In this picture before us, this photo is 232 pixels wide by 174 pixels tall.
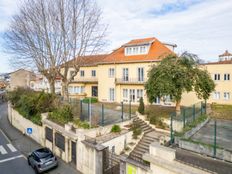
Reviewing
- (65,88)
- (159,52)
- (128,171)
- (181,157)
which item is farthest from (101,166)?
(159,52)

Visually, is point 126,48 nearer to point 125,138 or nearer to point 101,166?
point 125,138

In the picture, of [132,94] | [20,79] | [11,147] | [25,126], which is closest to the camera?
[11,147]

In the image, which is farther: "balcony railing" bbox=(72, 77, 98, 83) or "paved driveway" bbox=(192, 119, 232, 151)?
"balcony railing" bbox=(72, 77, 98, 83)

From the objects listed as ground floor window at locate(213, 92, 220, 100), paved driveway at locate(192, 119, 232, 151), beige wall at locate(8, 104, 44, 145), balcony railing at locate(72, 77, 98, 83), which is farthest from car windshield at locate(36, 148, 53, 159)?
ground floor window at locate(213, 92, 220, 100)

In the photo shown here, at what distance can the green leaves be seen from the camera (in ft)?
55.0

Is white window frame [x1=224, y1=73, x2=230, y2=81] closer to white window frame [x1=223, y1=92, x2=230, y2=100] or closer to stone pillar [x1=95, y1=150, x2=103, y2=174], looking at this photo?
white window frame [x1=223, y1=92, x2=230, y2=100]

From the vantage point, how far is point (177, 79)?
1697cm

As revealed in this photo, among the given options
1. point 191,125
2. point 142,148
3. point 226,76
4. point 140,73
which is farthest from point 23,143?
point 226,76

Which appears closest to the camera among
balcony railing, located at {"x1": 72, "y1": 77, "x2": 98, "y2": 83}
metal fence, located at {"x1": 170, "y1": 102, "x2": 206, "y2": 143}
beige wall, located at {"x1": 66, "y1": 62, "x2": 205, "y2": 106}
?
metal fence, located at {"x1": 170, "y1": 102, "x2": 206, "y2": 143}

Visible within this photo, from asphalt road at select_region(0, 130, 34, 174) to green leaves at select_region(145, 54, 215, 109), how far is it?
12.7 meters

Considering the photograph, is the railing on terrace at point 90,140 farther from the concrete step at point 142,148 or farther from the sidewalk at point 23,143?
the concrete step at point 142,148

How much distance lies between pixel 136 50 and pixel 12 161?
22.2 metres

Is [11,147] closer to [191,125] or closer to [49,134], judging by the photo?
[49,134]

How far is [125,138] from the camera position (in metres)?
15.7
